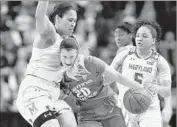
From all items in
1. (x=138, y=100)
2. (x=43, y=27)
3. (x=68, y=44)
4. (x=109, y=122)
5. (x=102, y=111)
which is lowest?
(x=109, y=122)

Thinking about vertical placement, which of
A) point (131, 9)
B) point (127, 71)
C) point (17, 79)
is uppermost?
point (131, 9)

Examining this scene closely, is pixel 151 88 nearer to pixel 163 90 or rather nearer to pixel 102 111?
pixel 163 90

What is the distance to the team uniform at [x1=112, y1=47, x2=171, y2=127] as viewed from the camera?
4.86 metres

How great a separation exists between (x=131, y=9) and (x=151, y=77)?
4.53 metres

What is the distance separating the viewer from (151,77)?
5.03 metres

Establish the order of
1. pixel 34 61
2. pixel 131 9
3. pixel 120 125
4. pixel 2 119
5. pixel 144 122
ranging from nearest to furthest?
pixel 34 61 → pixel 120 125 → pixel 144 122 → pixel 2 119 → pixel 131 9

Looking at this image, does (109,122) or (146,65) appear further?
(146,65)

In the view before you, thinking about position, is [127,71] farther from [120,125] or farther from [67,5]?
[67,5]

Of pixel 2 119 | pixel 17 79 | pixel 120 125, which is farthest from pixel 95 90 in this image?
pixel 17 79

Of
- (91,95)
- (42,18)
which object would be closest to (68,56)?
(42,18)

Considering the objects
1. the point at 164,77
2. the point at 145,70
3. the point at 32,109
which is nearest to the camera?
the point at 32,109

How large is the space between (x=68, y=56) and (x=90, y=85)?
1.48 ft

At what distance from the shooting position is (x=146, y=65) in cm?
509

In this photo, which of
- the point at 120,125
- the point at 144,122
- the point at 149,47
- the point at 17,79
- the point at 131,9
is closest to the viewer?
the point at 120,125
